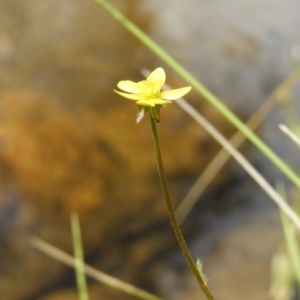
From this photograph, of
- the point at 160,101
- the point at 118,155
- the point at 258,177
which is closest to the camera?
the point at 160,101

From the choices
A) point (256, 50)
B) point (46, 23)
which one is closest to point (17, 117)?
point (46, 23)

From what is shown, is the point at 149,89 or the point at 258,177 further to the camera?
the point at 258,177

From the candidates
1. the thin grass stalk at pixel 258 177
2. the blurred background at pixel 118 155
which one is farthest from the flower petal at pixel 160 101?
the blurred background at pixel 118 155

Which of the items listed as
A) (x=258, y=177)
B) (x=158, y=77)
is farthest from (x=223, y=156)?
(x=158, y=77)

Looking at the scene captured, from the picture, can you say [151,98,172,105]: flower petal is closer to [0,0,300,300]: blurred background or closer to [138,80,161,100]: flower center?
[138,80,161,100]: flower center

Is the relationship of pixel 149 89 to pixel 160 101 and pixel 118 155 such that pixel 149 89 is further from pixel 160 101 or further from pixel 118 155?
pixel 118 155

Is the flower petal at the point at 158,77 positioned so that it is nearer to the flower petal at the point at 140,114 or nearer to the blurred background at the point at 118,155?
the flower petal at the point at 140,114

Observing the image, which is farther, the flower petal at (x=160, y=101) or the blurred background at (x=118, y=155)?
the blurred background at (x=118, y=155)
